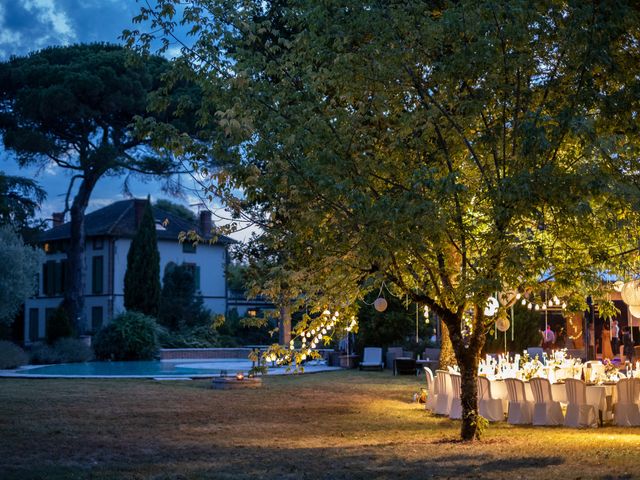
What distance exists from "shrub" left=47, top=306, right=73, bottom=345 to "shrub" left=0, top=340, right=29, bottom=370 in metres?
4.29

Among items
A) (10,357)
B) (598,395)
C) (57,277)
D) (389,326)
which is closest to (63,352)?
(10,357)

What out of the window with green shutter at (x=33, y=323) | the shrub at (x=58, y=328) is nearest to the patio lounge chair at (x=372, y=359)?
the shrub at (x=58, y=328)

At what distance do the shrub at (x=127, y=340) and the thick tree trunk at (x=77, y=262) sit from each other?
215 inches

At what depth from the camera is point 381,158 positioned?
1092cm

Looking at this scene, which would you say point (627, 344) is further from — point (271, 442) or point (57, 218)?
point (57, 218)

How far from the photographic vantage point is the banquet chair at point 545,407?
519 inches

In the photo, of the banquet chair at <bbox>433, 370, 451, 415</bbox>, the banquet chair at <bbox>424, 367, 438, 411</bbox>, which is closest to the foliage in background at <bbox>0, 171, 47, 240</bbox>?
the banquet chair at <bbox>424, 367, 438, 411</bbox>

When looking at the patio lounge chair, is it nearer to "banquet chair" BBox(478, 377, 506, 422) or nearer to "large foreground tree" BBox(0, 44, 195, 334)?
"banquet chair" BBox(478, 377, 506, 422)

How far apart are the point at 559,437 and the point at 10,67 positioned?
31.5m

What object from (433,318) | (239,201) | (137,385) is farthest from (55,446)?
(433,318)

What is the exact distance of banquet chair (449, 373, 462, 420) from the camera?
1411 centimetres

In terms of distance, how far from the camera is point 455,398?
14242 millimetres

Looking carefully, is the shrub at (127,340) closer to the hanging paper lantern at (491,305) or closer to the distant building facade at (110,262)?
the distant building facade at (110,262)

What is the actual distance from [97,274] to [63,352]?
12758 mm
